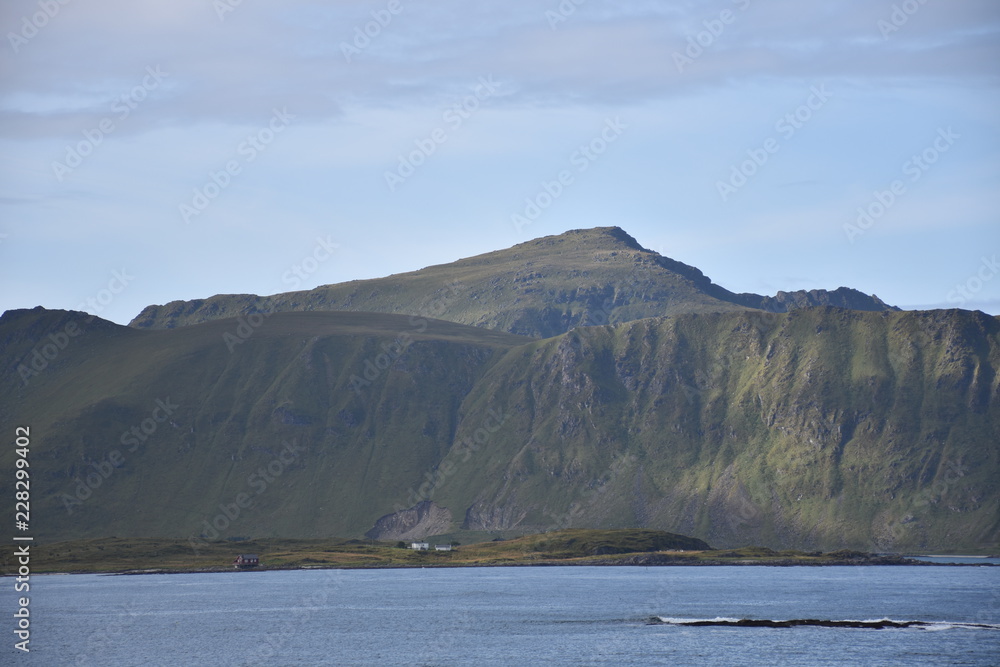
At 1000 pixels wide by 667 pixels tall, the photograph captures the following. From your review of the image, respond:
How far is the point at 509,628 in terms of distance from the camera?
458 ft

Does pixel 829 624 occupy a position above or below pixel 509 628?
above

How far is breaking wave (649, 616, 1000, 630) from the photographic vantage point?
426 ft

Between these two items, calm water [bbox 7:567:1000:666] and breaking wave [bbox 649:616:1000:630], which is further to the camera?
breaking wave [bbox 649:616:1000:630]

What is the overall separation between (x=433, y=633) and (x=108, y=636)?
122 feet

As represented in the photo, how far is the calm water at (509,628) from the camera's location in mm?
114875

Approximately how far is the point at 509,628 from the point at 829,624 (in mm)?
35808

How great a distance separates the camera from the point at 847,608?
154625 millimetres

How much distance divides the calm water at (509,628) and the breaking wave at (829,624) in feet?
4.90

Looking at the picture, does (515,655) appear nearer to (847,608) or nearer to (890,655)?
(890,655)

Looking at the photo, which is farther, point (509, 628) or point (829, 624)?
point (509, 628)

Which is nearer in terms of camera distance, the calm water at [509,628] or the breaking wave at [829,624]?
the calm water at [509,628]

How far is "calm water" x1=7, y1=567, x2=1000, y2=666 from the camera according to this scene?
114875mm

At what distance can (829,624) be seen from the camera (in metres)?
133

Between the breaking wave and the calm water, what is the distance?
1494 millimetres
